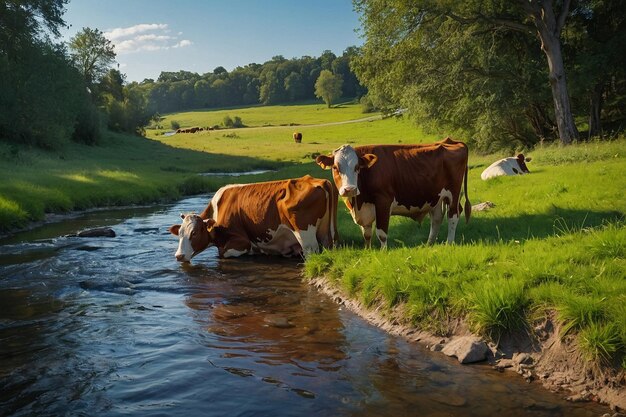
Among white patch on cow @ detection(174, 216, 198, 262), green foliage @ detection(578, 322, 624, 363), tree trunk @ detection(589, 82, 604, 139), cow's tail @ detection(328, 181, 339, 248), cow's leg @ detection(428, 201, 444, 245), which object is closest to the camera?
green foliage @ detection(578, 322, 624, 363)

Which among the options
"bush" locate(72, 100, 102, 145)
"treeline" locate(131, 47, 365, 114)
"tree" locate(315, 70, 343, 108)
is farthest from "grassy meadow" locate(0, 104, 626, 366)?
"treeline" locate(131, 47, 365, 114)

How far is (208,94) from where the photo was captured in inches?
7628

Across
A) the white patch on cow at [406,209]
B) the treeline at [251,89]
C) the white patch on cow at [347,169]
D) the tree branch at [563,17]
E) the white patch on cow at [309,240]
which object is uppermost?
the treeline at [251,89]

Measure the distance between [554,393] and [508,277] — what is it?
6.21 feet

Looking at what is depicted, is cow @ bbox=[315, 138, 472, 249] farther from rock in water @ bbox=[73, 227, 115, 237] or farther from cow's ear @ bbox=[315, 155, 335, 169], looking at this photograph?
rock in water @ bbox=[73, 227, 115, 237]

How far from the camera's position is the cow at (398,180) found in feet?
33.6

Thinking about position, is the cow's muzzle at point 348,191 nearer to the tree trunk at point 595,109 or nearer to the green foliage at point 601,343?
the green foliage at point 601,343

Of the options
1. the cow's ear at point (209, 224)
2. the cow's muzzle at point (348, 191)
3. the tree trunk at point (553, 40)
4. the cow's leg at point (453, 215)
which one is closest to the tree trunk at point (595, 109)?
the tree trunk at point (553, 40)

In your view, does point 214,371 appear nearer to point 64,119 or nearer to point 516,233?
point 516,233

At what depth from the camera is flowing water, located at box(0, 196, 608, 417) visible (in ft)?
16.6

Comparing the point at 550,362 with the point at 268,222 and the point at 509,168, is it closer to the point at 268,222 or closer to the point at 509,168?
the point at 268,222

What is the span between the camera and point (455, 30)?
27375 millimetres

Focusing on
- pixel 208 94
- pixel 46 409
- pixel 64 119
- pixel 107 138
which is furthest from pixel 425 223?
pixel 208 94

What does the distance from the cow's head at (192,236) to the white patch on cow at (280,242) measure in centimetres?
111
